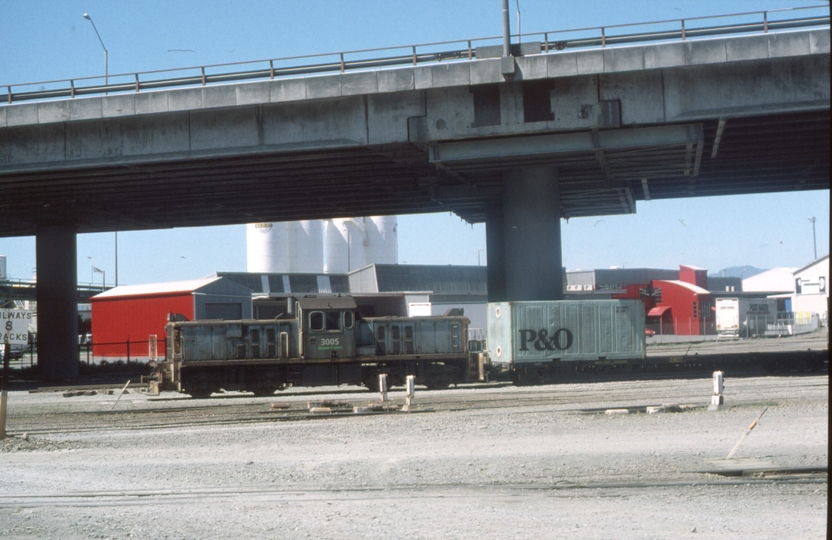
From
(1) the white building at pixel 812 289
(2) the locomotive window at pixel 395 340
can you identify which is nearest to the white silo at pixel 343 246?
(1) the white building at pixel 812 289

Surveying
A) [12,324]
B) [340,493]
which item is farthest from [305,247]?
[340,493]

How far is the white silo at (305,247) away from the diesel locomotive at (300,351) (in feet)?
243

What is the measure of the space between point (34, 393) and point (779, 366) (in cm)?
2956

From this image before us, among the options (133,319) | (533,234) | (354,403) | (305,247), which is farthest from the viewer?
(305,247)

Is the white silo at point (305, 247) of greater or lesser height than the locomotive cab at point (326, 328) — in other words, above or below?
above

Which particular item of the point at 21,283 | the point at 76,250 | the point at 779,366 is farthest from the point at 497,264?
the point at 21,283

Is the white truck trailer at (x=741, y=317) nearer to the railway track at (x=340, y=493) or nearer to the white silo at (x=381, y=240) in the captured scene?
the white silo at (x=381, y=240)

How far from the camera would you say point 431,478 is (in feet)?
40.8

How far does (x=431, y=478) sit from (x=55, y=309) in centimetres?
3616

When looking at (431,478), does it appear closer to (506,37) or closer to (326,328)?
(326,328)

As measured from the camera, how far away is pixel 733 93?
2753 cm

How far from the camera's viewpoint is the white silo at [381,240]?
358ft

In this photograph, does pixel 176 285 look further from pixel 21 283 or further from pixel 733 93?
pixel 21 283

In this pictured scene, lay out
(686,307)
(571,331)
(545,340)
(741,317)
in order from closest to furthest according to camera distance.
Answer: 1. (545,340)
2. (571,331)
3. (741,317)
4. (686,307)
